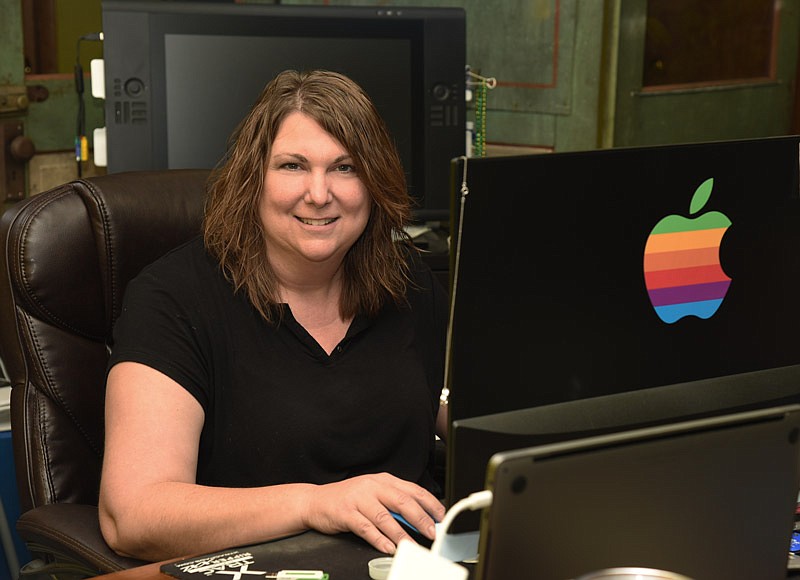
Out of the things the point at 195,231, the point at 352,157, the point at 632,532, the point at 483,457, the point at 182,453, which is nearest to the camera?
the point at 632,532

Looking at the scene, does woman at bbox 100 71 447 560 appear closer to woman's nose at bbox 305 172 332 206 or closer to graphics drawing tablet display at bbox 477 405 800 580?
woman's nose at bbox 305 172 332 206

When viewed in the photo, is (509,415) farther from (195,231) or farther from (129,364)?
(195,231)

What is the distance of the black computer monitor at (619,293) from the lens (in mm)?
890

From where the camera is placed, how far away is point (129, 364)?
4.63 feet

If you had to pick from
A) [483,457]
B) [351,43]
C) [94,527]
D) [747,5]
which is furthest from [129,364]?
[747,5]

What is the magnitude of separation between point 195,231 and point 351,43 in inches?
36.5

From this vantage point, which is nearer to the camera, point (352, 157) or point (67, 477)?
point (352, 157)

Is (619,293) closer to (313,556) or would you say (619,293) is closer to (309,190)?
(313,556)

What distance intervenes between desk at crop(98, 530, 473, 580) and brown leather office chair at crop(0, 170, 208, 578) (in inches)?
20.1

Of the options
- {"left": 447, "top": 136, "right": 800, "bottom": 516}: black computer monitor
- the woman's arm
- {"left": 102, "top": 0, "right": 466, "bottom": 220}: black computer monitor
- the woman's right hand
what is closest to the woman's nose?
the woman's arm

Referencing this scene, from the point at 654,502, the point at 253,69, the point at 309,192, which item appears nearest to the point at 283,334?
the point at 309,192

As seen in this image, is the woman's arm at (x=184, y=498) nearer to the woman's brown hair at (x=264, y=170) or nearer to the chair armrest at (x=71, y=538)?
the chair armrest at (x=71, y=538)

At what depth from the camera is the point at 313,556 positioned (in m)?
1.14

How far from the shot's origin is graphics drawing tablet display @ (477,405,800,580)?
70 centimetres
